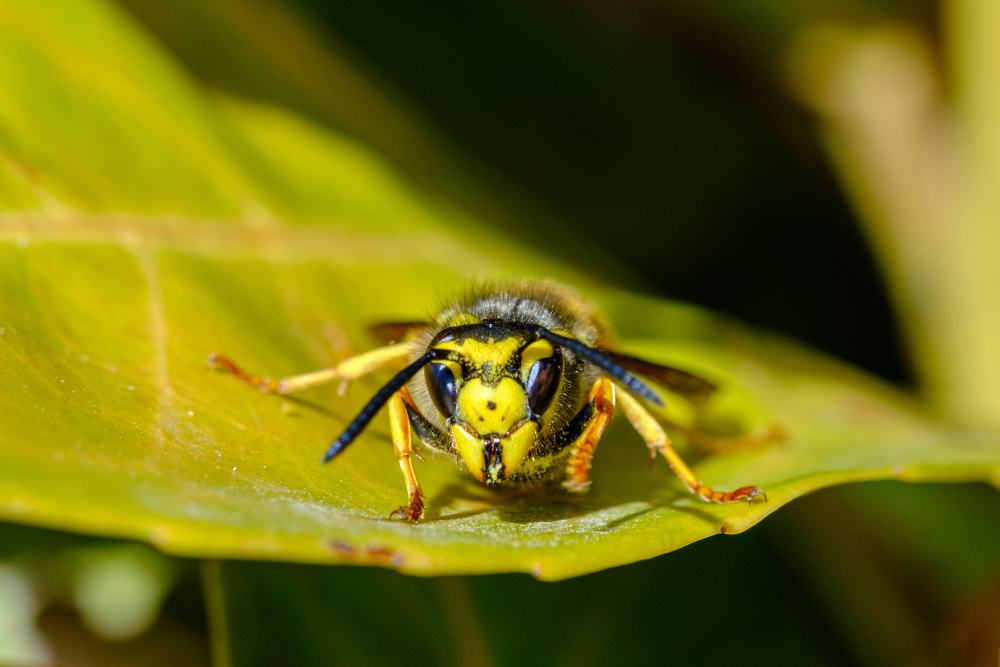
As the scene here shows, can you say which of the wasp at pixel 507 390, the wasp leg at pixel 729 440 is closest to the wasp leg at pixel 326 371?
the wasp at pixel 507 390

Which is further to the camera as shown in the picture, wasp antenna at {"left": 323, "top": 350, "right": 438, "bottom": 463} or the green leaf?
wasp antenna at {"left": 323, "top": 350, "right": 438, "bottom": 463}

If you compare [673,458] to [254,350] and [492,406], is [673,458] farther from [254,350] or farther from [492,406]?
[254,350]

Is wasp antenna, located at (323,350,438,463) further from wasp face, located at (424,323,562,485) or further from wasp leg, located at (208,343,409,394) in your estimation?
wasp leg, located at (208,343,409,394)

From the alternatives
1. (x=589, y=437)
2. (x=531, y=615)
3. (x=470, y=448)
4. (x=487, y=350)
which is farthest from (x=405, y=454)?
(x=531, y=615)

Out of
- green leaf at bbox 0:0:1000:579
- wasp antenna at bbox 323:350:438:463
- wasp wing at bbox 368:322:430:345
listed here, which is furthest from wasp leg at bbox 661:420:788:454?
wasp antenna at bbox 323:350:438:463

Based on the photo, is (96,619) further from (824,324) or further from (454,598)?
(824,324)

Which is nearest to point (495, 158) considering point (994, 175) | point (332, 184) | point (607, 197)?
point (607, 197)
